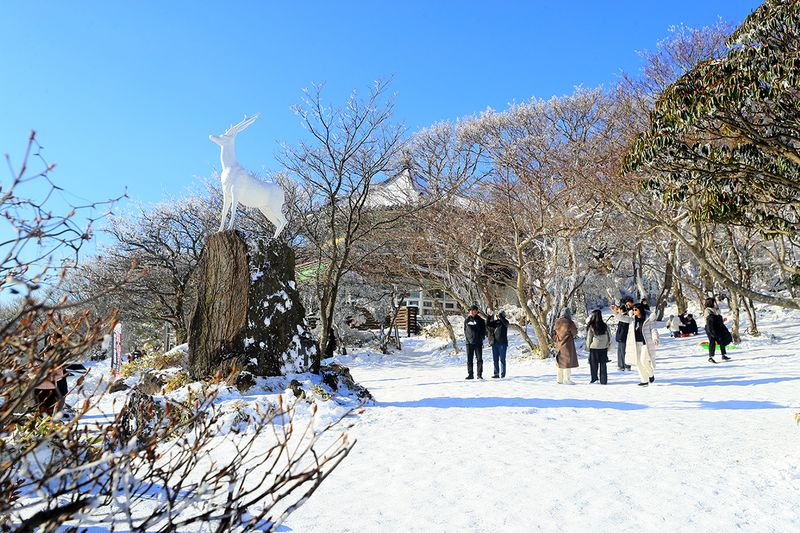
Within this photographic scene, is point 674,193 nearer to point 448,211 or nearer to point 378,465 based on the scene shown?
point 378,465

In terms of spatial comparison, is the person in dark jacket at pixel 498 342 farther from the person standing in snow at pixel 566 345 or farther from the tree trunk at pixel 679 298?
the tree trunk at pixel 679 298

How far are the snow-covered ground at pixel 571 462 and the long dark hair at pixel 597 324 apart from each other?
3.97ft

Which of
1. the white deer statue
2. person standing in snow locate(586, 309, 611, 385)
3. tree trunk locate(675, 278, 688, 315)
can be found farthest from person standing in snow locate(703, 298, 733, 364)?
the white deer statue

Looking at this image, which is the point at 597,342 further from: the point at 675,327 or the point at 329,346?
the point at 675,327

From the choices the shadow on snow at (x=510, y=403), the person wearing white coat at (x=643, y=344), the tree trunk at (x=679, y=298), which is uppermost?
the tree trunk at (x=679, y=298)

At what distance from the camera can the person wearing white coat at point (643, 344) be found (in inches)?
402

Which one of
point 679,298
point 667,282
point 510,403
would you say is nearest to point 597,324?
point 510,403

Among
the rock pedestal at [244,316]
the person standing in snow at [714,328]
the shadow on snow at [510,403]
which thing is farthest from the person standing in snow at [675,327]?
the rock pedestal at [244,316]

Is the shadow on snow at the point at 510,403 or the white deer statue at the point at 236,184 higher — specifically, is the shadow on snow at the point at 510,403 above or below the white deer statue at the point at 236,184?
below

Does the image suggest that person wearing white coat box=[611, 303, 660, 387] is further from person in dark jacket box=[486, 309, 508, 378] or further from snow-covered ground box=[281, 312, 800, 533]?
person in dark jacket box=[486, 309, 508, 378]

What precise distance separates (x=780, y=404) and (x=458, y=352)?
42.0ft

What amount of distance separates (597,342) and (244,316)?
21.0 feet

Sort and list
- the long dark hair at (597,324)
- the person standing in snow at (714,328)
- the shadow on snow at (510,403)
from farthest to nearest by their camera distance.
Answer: the person standing in snow at (714,328)
the long dark hair at (597,324)
the shadow on snow at (510,403)

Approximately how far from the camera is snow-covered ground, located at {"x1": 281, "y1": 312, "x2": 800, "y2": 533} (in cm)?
408
